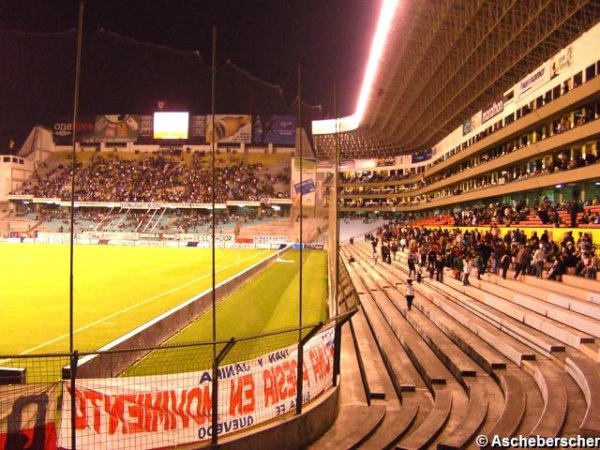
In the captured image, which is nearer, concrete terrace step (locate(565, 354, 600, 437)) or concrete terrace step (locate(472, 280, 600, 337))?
concrete terrace step (locate(565, 354, 600, 437))

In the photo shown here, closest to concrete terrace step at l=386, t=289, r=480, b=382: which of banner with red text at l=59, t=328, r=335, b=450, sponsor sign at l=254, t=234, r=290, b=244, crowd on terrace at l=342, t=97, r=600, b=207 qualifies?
banner with red text at l=59, t=328, r=335, b=450

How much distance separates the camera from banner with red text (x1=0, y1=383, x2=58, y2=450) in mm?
5094

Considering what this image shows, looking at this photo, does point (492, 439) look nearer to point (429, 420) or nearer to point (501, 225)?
point (429, 420)

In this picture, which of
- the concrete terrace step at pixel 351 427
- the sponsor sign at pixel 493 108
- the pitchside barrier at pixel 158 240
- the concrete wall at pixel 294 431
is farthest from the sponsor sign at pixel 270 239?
the concrete wall at pixel 294 431

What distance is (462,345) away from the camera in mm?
10445

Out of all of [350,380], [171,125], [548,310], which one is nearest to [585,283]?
[548,310]

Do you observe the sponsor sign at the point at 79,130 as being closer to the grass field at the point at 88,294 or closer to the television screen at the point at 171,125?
the television screen at the point at 171,125

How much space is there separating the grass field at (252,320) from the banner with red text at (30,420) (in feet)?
14.0

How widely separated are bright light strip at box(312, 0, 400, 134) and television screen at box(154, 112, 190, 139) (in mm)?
19810

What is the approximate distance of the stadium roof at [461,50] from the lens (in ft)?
83.6

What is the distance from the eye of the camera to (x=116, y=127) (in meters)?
77.2

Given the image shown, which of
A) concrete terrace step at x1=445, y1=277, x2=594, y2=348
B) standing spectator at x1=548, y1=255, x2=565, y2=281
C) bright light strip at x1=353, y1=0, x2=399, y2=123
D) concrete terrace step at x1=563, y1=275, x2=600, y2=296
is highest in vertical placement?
bright light strip at x1=353, y1=0, x2=399, y2=123

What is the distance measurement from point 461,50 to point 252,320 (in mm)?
24648

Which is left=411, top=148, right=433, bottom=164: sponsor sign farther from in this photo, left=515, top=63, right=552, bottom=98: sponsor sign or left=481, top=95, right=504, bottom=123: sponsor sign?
left=515, top=63, right=552, bottom=98: sponsor sign
